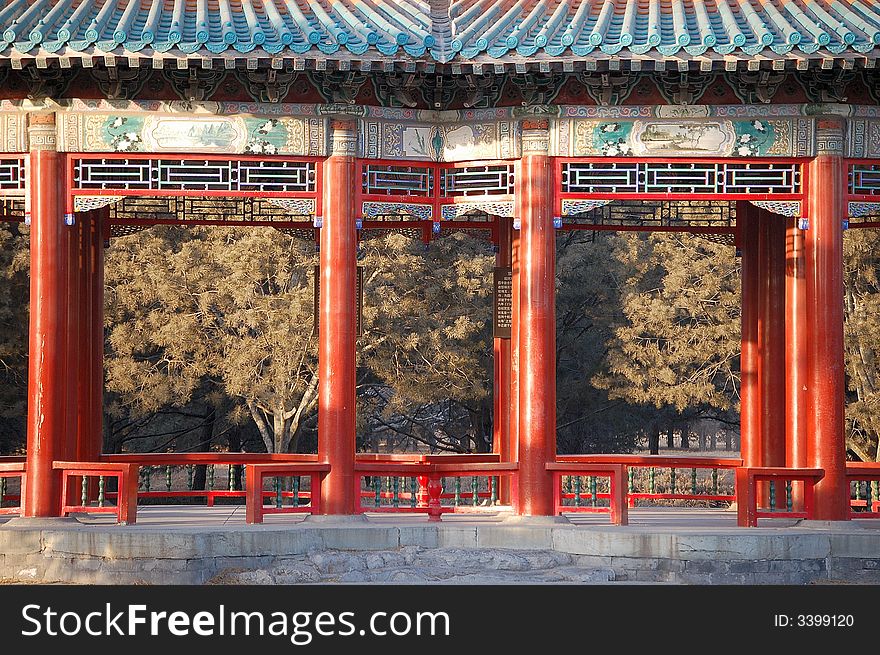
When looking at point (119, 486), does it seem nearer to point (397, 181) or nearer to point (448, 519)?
point (448, 519)

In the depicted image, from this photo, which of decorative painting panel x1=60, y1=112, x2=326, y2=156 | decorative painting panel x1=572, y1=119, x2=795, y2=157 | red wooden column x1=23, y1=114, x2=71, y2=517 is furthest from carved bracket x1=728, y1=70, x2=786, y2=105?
red wooden column x1=23, y1=114, x2=71, y2=517

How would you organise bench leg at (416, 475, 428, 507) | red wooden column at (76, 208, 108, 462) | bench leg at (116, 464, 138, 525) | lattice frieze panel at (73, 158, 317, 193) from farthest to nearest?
bench leg at (416, 475, 428, 507) → red wooden column at (76, 208, 108, 462) → lattice frieze panel at (73, 158, 317, 193) → bench leg at (116, 464, 138, 525)

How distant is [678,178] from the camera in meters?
16.0

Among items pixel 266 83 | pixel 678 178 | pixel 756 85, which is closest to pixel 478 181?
pixel 678 178

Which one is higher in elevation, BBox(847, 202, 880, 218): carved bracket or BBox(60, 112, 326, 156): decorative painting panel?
BBox(60, 112, 326, 156): decorative painting panel

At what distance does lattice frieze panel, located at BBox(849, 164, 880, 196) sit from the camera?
16094mm

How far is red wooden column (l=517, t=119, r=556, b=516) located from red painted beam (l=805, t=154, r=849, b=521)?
8.74 ft

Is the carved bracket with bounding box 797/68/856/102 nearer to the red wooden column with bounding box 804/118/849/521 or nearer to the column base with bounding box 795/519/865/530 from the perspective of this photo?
the red wooden column with bounding box 804/118/849/521

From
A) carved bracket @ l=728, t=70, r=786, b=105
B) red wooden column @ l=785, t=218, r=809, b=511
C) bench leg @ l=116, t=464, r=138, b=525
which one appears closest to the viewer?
bench leg @ l=116, t=464, r=138, b=525

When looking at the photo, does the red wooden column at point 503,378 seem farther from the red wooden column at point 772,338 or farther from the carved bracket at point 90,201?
the carved bracket at point 90,201

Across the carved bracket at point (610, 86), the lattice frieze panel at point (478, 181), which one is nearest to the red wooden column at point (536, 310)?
the lattice frieze panel at point (478, 181)

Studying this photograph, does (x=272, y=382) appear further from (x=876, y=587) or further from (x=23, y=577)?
(x=876, y=587)

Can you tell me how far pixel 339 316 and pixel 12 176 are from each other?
3.63m

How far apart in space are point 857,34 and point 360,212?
5.23 metres
